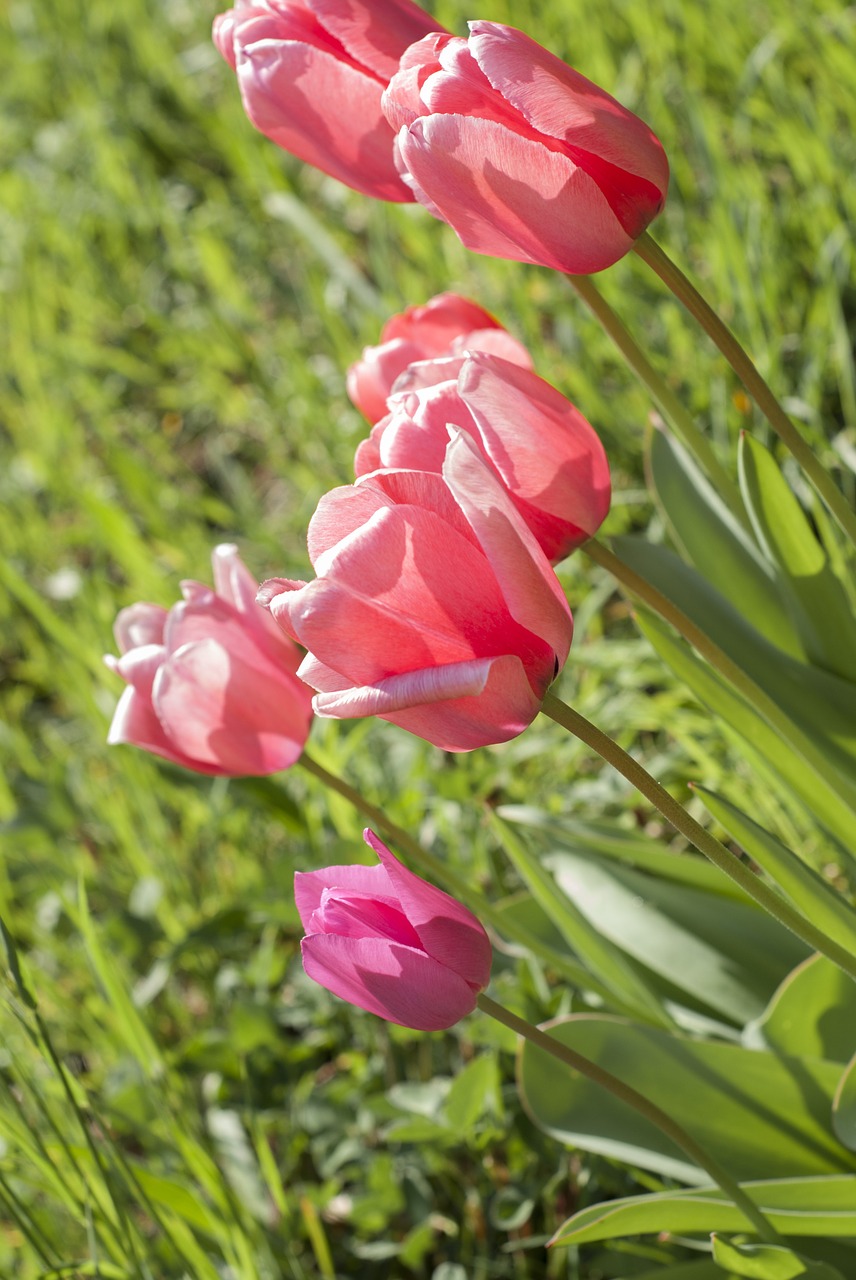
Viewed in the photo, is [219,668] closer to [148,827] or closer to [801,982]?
[801,982]

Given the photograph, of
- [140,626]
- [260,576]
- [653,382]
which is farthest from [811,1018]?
[260,576]

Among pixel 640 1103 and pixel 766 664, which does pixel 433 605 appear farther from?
pixel 766 664

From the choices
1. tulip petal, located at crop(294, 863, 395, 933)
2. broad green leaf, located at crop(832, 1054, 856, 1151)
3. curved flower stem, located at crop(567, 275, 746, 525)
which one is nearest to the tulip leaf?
curved flower stem, located at crop(567, 275, 746, 525)

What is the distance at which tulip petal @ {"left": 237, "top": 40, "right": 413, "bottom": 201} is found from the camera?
76cm

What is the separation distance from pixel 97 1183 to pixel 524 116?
779 mm

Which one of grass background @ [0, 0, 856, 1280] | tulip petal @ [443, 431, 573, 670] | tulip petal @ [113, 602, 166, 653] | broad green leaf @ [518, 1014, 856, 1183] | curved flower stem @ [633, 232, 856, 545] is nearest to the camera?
tulip petal @ [443, 431, 573, 670]

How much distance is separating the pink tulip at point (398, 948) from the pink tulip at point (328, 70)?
17.4 inches

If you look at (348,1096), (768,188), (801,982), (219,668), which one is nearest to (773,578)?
(801,982)

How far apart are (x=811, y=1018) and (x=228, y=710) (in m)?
0.46

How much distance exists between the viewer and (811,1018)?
0.91 metres

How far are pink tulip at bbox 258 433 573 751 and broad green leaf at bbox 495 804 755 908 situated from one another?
0.45 meters

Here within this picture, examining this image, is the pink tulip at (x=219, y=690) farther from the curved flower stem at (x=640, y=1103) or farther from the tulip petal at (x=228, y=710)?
the curved flower stem at (x=640, y=1103)

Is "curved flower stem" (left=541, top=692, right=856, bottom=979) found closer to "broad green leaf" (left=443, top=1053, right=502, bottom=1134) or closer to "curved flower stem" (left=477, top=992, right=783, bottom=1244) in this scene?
"curved flower stem" (left=477, top=992, right=783, bottom=1244)

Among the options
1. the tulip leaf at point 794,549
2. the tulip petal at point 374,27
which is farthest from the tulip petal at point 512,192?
the tulip leaf at point 794,549
